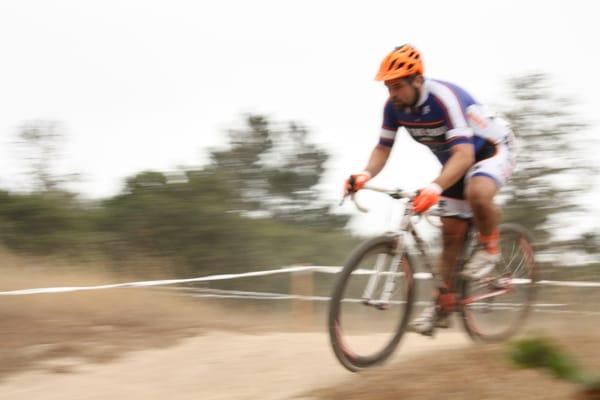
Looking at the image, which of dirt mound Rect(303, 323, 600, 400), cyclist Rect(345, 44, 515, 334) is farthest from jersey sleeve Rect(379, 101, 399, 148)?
dirt mound Rect(303, 323, 600, 400)

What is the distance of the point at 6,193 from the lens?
1463 cm

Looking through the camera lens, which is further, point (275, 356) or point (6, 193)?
point (6, 193)

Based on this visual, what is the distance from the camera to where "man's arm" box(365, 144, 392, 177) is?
18.3 ft

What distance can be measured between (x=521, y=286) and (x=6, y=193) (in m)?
11.1

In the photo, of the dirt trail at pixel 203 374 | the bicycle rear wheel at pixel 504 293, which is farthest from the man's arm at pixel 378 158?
the dirt trail at pixel 203 374

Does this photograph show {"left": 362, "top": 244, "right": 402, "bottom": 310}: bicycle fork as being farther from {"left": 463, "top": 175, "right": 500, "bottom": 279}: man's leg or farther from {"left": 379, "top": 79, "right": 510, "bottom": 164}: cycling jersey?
{"left": 379, "top": 79, "right": 510, "bottom": 164}: cycling jersey

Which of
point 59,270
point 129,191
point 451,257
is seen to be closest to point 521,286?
point 451,257

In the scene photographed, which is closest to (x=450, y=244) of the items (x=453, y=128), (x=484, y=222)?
(x=484, y=222)

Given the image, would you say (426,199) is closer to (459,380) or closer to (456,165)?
(456,165)

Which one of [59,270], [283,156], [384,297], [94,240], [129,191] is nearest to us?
[384,297]

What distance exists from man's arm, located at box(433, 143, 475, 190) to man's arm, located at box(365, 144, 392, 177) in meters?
0.61

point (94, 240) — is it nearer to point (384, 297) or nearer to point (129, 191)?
point (129, 191)

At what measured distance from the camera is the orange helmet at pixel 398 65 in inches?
197

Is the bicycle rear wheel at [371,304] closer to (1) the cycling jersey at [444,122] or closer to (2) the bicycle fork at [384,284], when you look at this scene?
(2) the bicycle fork at [384,284]
